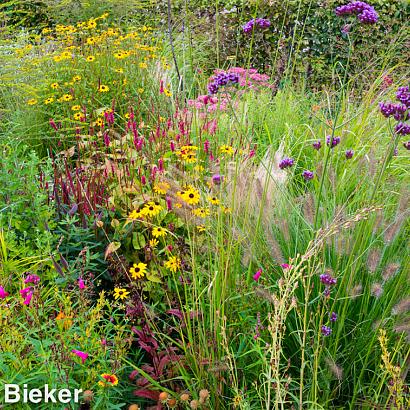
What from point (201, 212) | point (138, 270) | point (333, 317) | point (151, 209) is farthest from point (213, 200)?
point (333, 317)

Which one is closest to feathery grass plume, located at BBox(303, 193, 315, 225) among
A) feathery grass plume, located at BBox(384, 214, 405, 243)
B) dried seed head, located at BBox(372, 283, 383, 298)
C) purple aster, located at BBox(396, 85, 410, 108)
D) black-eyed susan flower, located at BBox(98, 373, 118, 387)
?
feathery grass plume, located at BBox(384, 214, 405, 243)

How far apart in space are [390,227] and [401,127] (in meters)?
0.38

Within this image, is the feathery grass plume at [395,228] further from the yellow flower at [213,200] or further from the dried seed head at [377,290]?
the yellow flower at [213,200]

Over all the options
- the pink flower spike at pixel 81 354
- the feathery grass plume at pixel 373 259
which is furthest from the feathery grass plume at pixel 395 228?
the pink flower spike at pixel 81 354

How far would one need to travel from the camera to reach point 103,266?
2.92 m

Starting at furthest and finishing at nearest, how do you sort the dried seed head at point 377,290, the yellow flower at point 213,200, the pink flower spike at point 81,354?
the yellow flower at point 213,200 < the dried seed head at point 377,290 < the pink flower spike at point 81,354

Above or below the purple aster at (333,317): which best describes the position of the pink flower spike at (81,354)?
above

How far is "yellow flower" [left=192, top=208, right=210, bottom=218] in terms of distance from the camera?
2.39 meters

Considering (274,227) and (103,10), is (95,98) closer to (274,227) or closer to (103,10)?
(274,227)

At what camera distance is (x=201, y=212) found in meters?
2.59

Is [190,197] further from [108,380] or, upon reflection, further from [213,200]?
[108,380]

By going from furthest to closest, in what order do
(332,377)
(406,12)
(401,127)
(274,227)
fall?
(406,12), (274,227), (332,377), (401,127)

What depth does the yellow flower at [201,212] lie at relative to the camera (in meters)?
2.39

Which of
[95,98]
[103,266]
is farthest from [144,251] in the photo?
[95,98]
